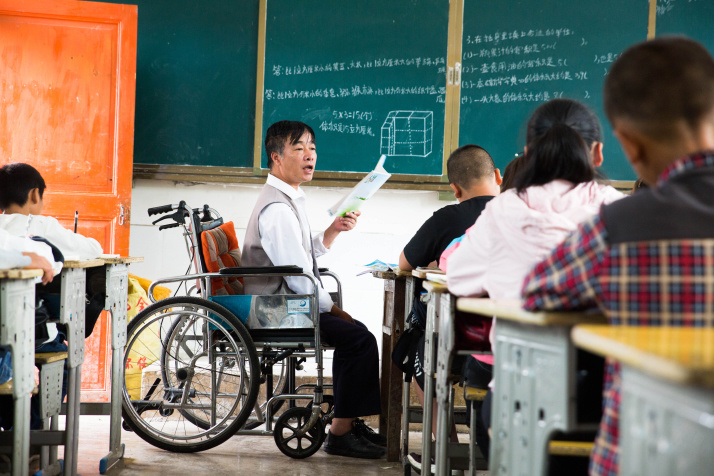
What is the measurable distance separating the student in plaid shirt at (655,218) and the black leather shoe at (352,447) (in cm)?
206

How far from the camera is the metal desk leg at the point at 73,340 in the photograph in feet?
7.44

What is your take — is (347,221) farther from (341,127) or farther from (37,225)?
(37,225)

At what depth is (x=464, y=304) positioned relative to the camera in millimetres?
1389

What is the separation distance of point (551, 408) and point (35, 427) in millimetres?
2142

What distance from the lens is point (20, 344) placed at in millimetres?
1897

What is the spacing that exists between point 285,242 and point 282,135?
55cm

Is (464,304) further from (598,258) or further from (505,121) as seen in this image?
(505,121)

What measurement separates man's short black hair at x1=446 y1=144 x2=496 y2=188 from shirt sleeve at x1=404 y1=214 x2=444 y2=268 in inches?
10.7

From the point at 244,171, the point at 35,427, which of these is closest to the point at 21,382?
the point at 35,427

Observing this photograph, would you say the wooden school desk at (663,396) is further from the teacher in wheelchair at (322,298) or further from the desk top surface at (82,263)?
the teacher in wheelchair at (322,298)

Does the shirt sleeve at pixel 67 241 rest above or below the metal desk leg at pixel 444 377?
above

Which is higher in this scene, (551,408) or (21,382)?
(551,408)

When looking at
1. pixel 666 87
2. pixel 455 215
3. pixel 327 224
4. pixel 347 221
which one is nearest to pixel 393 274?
pixel 455 215

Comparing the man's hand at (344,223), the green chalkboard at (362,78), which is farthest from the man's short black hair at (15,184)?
the green chalkboard at (362,78)
